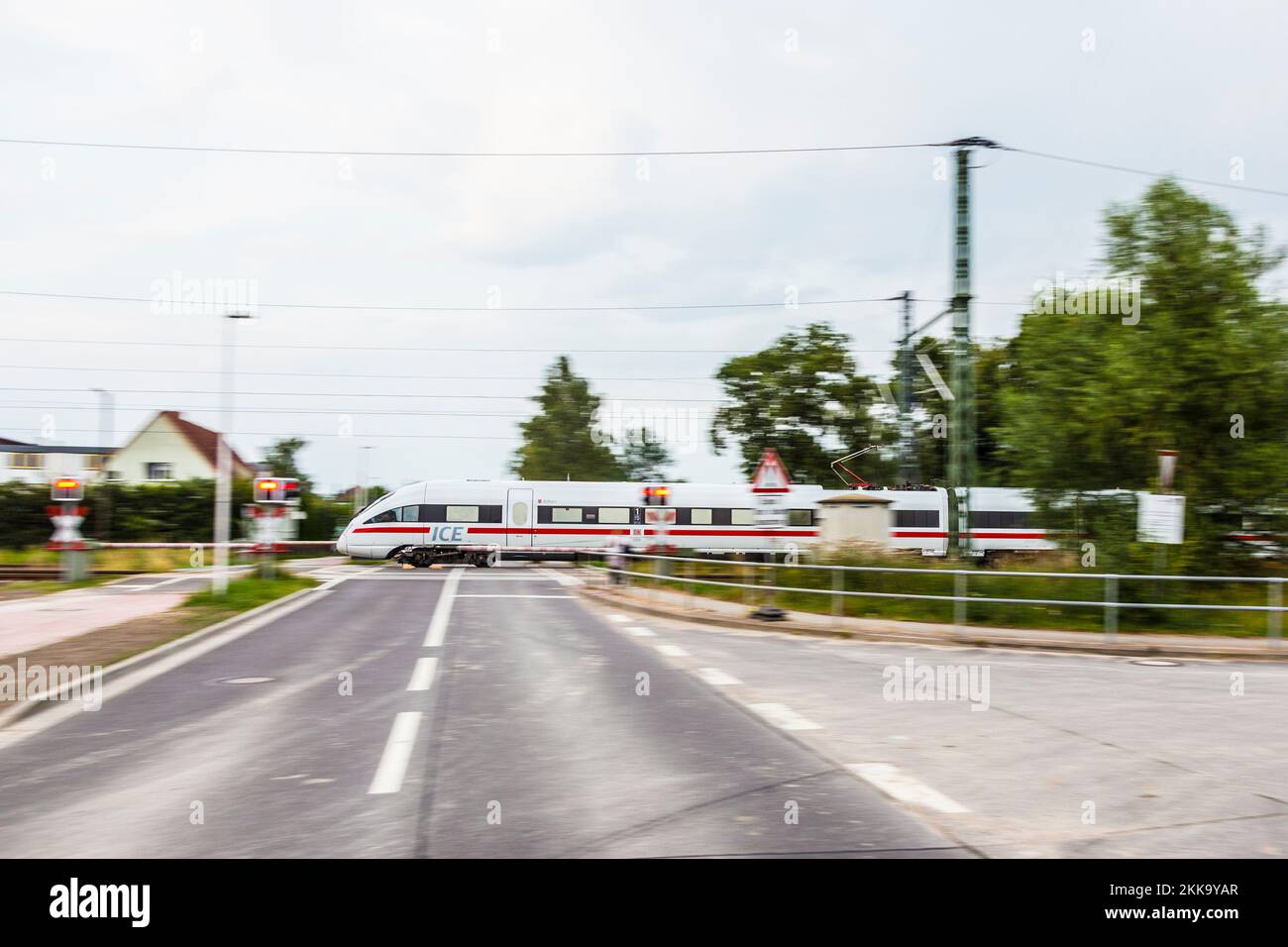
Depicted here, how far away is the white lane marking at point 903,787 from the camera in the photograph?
5.80m

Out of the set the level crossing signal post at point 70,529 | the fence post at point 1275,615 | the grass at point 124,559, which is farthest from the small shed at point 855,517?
the grass at point 124,559

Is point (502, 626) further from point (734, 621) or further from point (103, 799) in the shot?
point (103, 799)

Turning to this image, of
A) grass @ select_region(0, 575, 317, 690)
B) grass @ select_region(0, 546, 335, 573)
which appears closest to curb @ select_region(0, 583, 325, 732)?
grass @ select_region(0, 575, 317, 690)

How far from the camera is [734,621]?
17578 millimetres

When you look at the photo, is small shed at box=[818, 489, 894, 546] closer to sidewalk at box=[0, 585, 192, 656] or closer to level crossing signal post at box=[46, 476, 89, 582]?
sidewalk at box=[0, 585, 192, 656]

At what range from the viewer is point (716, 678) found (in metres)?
11.2

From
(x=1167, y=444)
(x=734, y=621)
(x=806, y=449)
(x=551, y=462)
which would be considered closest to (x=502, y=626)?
(x=734, y=621)

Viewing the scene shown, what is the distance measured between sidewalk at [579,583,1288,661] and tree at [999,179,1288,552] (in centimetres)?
447

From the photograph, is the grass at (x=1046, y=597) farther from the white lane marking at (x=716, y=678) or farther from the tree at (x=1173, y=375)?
the white lane marking at (x=716, y=678)

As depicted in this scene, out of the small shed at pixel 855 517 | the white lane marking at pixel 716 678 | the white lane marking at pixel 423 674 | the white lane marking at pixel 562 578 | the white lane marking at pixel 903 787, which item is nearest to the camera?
the white lane marking at pixel 903 787

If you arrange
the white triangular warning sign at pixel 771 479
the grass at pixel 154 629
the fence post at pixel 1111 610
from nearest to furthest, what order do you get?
the grass at pixel 154 629
the fence post at pixel 1111 610
the white triangular warning sign at pixel 771 479

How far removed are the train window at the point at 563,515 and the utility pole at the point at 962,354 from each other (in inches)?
909

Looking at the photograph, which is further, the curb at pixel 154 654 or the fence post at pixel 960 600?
the fence post at pixel 960 600

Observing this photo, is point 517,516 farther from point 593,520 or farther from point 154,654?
point 154,654
